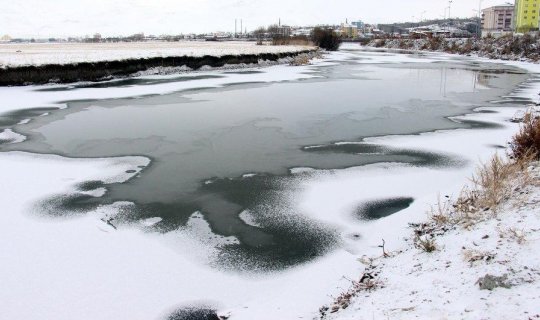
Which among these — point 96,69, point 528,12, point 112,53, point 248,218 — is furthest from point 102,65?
point 528,12

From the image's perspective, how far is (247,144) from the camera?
1080 cm

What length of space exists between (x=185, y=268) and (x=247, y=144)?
19.0 feet

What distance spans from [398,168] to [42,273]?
254 inches

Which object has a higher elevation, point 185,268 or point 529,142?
point 529,142

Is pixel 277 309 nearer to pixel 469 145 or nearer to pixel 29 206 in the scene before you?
pixel 29 206

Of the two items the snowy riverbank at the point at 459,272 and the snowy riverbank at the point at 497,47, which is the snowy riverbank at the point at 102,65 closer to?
the snowy riverbank at the point at 497,47

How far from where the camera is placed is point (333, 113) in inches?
584

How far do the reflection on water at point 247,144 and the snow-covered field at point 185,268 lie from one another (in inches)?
13.3

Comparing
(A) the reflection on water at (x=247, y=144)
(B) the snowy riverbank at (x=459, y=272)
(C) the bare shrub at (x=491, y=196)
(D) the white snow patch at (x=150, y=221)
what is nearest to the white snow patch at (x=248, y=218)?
(A) the reflection on water at (x=247, y=144)

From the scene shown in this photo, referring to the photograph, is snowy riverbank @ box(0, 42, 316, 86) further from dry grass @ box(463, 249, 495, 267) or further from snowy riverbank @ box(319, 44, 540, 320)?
dry grass @ box(463, 249, 495, 267)

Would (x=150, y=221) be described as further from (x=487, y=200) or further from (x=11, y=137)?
(x=11, y=137)

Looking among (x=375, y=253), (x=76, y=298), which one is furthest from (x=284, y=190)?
(x=76, y=298)

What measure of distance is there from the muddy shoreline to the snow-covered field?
18115mm

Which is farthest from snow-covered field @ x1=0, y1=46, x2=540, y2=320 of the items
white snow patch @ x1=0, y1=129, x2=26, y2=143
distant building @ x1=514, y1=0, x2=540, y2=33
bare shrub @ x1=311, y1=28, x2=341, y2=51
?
distant building @ x1=514, y1=0, x2=540, y2=33
